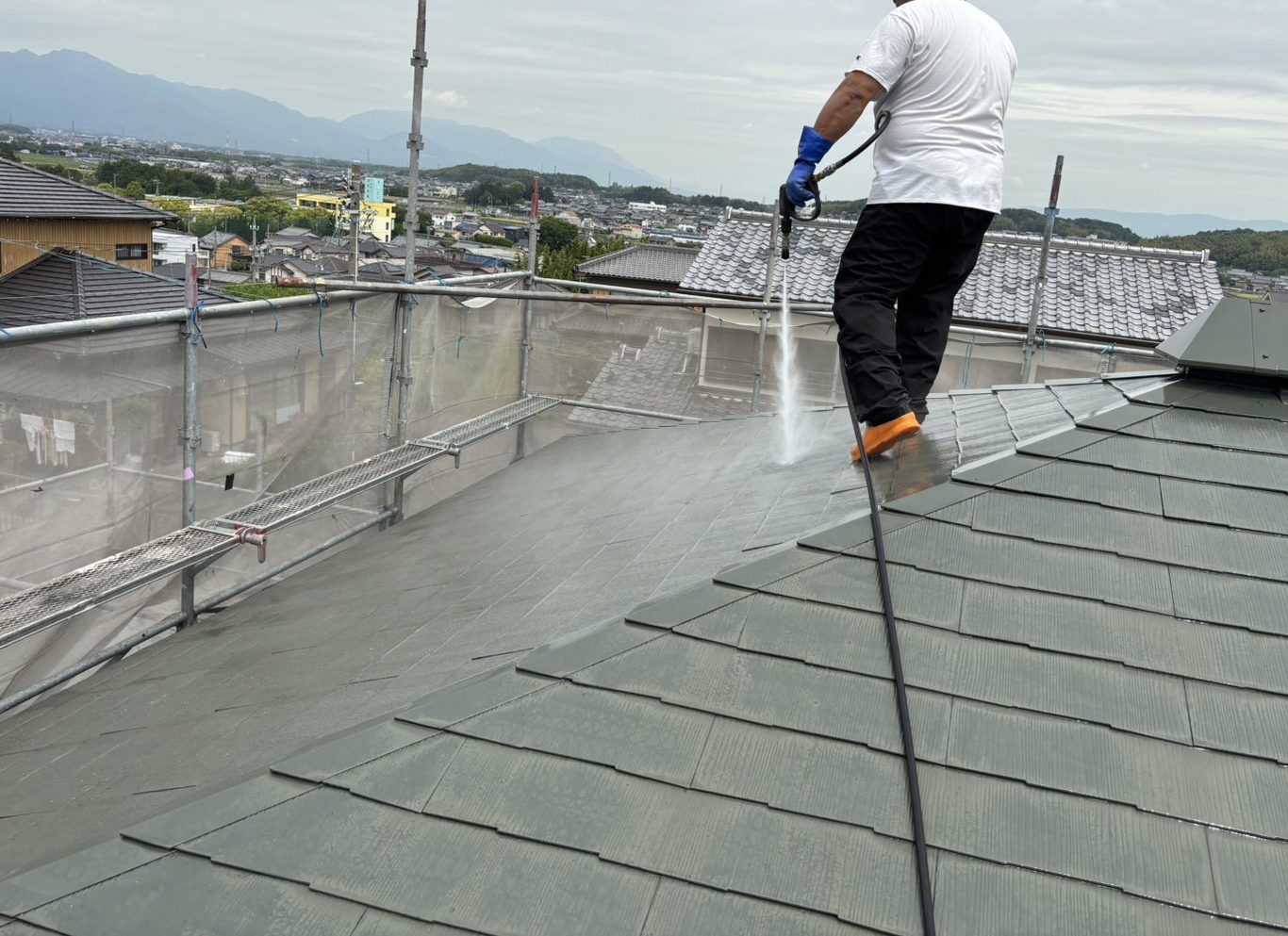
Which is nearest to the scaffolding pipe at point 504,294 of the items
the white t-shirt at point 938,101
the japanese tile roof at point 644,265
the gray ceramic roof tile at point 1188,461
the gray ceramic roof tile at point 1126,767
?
the white t-shirt at point 938,101

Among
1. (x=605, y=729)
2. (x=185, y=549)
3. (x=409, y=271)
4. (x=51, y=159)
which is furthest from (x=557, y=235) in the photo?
(x=605, y=729)

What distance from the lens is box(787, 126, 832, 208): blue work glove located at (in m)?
3.76

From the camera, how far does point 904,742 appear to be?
2316 millimetres

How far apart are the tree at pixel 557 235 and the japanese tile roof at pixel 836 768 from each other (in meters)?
71.6

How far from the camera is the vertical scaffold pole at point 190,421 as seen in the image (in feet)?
16.9

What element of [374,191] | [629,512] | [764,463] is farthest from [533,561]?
[374,191]

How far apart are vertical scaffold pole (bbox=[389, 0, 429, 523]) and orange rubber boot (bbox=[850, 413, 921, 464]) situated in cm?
441

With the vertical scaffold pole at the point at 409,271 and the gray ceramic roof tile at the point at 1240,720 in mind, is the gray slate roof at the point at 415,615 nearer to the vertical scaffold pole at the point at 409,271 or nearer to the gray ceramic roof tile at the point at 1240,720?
the gray ceramic roof tile at the point at 1240,720

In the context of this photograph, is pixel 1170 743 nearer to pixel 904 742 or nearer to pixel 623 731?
pixel 904 742

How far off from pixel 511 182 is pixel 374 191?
48.1 metres

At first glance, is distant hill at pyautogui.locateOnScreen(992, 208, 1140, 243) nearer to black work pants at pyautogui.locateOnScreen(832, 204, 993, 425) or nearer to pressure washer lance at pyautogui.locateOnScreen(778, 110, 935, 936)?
black work pants at pyautogui.locateOnScreen(832, 204, 993, 425)

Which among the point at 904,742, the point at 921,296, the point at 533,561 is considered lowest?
the point at 533,561

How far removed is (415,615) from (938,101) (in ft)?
9.20

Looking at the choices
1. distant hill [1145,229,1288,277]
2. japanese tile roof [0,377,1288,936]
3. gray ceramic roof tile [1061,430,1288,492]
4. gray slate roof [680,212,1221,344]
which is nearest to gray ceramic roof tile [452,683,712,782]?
japanese tile roof [0,377,1288,936]
